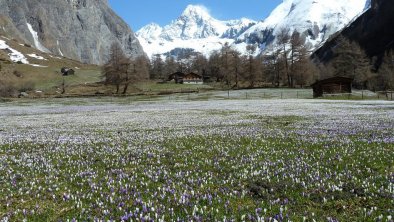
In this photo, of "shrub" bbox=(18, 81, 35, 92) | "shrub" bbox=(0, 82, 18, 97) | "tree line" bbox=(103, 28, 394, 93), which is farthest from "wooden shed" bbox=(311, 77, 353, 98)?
"shrub" bbox=(18, 81, 35, 92)

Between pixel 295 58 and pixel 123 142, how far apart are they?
5433 inches

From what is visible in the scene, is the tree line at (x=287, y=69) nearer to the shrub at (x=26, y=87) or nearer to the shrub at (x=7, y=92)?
the shrub at (x=7, y=92)

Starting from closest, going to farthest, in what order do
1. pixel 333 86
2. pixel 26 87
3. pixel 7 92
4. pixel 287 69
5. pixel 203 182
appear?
pixel 203 182, pixel 333 86, pixel 7 92, pixel 287 69, pixel 26 87

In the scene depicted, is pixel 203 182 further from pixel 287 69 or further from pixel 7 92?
pixel 287 69

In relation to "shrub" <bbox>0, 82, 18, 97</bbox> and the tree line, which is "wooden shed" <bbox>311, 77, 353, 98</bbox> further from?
"shrub" <bbox>0, 82, 18, 97</bbox>

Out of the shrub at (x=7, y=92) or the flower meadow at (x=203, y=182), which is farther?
the shrub at (x=7, y=92)

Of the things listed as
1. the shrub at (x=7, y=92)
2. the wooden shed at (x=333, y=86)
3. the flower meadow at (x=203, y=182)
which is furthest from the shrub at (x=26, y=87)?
the flower meadow at (x=203, y=182)

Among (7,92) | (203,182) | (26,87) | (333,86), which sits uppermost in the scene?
(26,87)

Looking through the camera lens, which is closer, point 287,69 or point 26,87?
point 287,69

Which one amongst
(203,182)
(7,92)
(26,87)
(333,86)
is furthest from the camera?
(26,87)

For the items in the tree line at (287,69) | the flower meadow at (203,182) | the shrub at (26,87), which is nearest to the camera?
the flower meadow at (203,182)

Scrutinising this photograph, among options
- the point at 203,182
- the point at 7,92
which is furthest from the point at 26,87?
the point at 203,182

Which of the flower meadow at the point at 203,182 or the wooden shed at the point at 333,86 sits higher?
the wooden shed at the point at 333,86

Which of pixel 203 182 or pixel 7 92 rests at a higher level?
pixel 7 92
